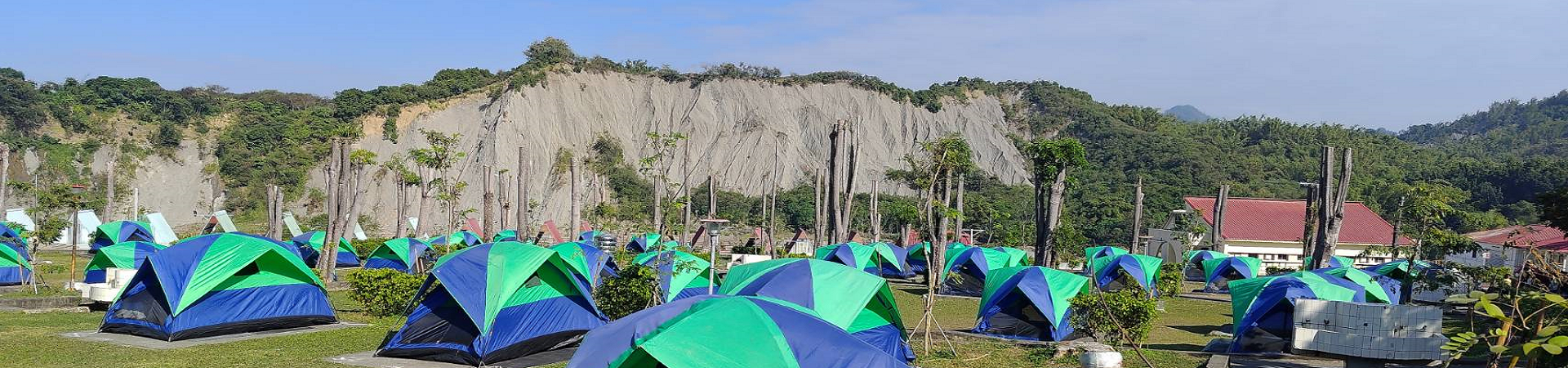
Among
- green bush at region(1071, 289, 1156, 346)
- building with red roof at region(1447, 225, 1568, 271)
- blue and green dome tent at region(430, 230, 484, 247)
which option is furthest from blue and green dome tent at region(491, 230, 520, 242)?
building with red roof at region(1447, 225, 1568, 271)

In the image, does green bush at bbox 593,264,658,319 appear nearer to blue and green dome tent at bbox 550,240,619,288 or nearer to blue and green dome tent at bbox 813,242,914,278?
blue and green dome tent at bbox 550,240,619,288

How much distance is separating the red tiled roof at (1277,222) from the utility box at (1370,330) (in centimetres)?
3288

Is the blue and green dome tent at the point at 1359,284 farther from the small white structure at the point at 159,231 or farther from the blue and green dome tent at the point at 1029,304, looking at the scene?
the small white structure at the point at 159,231

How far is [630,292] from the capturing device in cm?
1452

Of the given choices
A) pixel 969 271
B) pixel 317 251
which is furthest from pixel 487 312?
pixel 317 251

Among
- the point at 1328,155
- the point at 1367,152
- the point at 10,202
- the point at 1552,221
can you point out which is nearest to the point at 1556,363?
the point at 1552,221

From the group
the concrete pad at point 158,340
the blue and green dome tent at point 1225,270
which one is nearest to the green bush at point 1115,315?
the concrete pad at point 158,340

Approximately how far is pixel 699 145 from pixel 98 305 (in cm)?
6069

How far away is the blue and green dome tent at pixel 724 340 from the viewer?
7828 millimetres

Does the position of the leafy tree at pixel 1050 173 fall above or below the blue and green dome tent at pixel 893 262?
above

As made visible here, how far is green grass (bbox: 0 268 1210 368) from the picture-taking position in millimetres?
12328

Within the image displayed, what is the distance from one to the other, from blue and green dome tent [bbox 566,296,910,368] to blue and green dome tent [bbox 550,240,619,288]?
5933 millimetres

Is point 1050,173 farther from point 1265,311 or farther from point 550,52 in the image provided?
point 550,52

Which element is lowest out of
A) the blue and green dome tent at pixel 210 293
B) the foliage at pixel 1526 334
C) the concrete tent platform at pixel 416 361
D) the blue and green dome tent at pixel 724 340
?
the concrete tent platform at pixel 416 361
